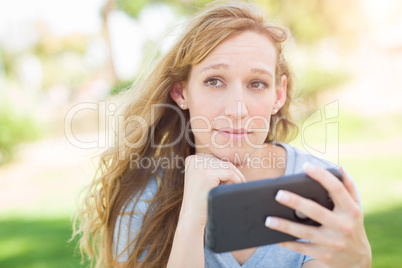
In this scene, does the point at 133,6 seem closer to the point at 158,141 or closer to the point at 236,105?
the point at 158,141

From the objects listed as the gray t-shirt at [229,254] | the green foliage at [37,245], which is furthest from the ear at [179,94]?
the green foliage at [37,245]

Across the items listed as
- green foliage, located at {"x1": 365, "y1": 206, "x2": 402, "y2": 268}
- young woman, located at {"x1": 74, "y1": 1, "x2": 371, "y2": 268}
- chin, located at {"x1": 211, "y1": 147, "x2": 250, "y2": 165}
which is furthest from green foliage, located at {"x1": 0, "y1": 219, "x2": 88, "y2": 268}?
green foliage, located at {"x1": 365, "y1": 206, "x2": 402, "y2": 268}

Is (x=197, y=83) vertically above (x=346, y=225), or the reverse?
(x=197, y=83)

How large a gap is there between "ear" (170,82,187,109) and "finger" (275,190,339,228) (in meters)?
1.31

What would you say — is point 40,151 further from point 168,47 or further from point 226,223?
point 226,223

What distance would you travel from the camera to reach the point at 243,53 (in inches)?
88.7

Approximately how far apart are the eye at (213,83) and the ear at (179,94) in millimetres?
321

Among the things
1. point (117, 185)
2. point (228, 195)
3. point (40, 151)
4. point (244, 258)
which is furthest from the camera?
point (40, 151)

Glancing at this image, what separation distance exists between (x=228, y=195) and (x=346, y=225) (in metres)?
0.44

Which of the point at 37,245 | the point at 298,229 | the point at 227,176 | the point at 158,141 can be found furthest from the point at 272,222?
the point at 37,245

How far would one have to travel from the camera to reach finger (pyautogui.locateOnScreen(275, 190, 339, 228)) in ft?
4.63

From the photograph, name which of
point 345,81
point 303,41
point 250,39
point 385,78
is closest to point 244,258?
point 250,39

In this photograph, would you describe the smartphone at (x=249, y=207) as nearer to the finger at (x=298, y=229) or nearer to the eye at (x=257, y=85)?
the finger at (x=298, y=229)

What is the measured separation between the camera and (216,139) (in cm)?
231
